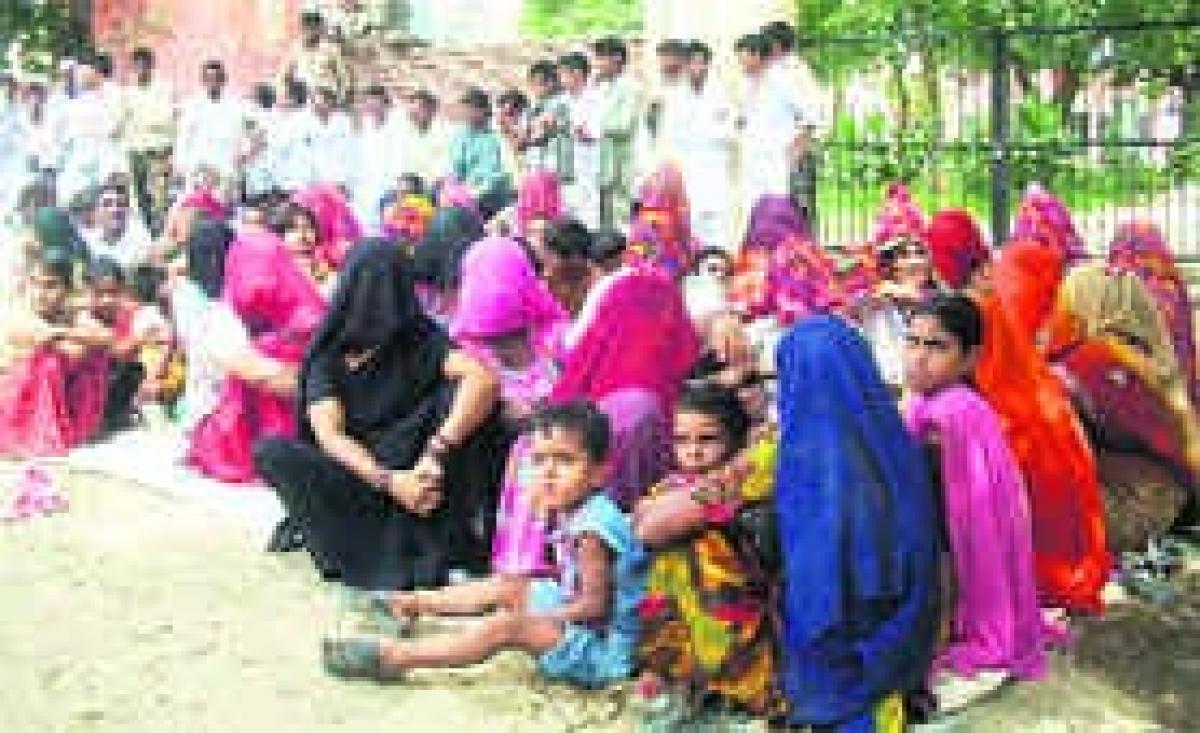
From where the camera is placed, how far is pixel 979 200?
11750mm

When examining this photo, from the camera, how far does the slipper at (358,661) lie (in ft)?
15.7

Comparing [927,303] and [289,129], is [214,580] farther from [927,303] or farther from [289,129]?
[289,129]

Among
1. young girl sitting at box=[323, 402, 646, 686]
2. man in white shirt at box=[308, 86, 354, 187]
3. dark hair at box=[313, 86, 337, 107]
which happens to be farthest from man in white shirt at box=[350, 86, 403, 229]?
young girl sitting at box=[323, 402, 646, 686]

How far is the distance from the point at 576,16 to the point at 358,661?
20.9 m

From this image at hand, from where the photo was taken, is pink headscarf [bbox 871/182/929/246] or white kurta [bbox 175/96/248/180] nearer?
pink headscarf [bbox 871/182/929/246]

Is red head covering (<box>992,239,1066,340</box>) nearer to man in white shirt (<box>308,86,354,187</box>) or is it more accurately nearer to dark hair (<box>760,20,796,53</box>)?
dark hair (<box>760,20,796,53</box>)

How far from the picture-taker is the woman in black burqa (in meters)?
5.57

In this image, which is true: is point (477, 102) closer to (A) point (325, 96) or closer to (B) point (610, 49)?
(B) point (610, 49)

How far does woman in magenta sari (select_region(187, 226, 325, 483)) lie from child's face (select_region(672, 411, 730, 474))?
235 centimetres

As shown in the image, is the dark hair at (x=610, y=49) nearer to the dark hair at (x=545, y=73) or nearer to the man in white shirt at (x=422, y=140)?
the dark hair at (x=545, y=73)

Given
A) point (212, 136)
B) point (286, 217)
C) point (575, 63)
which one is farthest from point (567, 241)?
point (212, 136)

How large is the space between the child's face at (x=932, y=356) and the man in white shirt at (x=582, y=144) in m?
6.56

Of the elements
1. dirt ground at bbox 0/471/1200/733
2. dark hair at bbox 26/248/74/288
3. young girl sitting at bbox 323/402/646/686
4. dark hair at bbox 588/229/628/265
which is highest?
dark hair at bbox 588/229/628/265

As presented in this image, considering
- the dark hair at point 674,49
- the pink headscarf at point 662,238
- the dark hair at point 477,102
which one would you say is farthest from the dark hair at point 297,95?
the pink headscarf at point 662,238
